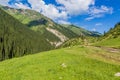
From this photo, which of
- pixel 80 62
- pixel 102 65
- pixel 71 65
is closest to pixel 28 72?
pixel 71 65

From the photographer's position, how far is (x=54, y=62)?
38.1 metres

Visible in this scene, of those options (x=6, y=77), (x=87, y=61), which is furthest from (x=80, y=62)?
(x=6, y=77)

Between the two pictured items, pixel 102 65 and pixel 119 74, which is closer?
pixel 119 74

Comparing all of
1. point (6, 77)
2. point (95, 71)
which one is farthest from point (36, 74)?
point (95, 71)

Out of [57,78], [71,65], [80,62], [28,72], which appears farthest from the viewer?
[80,62]

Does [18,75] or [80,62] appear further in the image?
[80,62]

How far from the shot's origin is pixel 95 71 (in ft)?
112

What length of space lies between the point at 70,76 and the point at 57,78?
2.06m

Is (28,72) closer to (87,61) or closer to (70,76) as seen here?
(70,76)

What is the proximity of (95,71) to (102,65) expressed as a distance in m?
4.57

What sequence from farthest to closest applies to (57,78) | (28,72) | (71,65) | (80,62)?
(80,62) → (71,65) → (28,72) → (57,78)

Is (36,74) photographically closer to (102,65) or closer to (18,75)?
(18,75)

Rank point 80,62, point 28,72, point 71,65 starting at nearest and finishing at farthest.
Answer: point 28,72
point 71,65
point 80,62

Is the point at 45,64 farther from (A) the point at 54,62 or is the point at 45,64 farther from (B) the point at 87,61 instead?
(B) the point at 87,61
